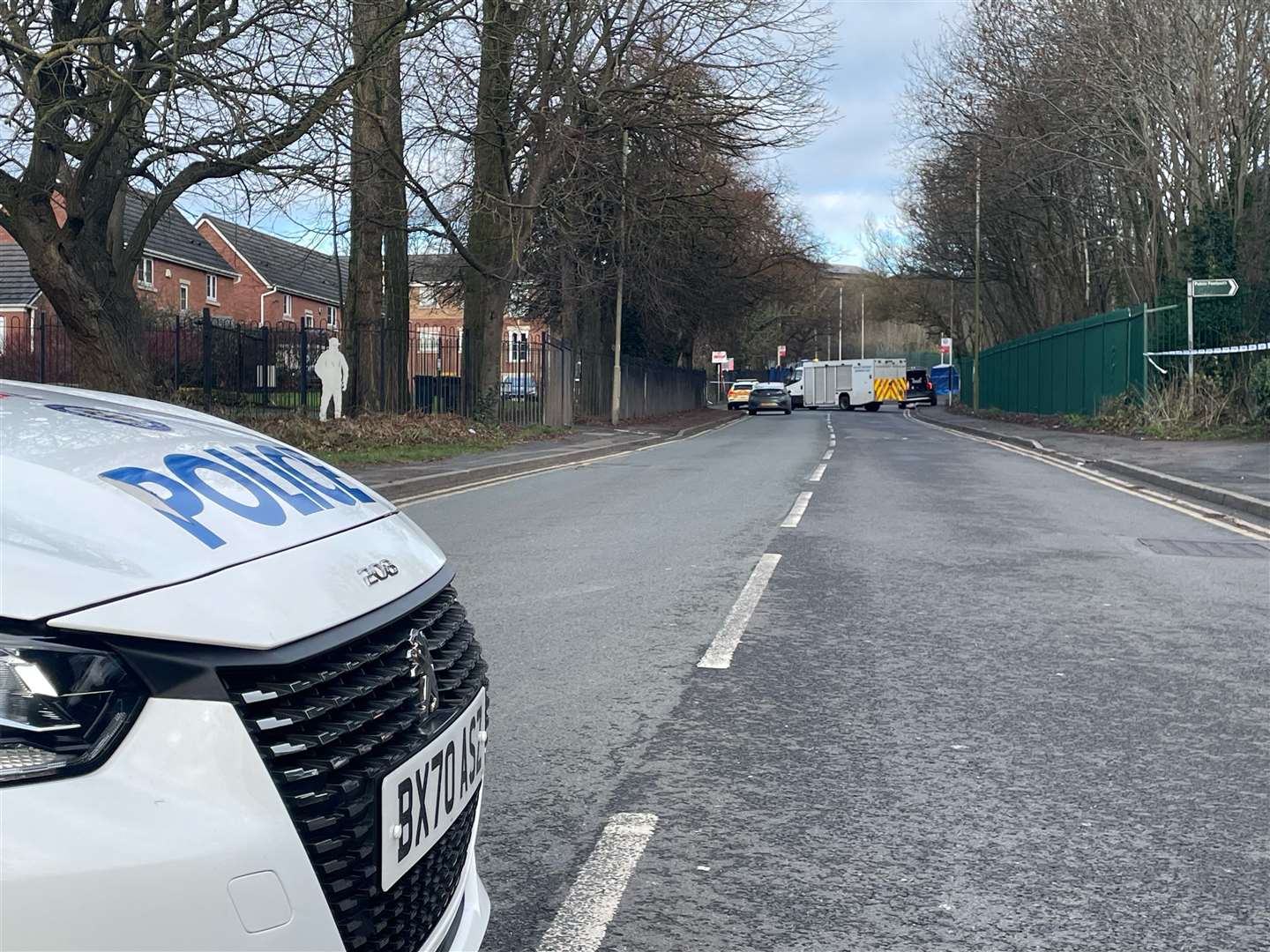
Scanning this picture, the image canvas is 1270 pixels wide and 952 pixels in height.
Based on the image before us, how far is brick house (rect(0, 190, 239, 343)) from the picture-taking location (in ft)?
136

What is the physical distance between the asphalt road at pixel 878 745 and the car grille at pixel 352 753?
112cm

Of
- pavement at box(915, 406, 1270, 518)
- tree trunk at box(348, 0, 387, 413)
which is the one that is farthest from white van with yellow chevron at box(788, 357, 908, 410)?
tree trunk at box(348, 0, 387, 413)

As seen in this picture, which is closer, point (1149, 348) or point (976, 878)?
point (976, 878)

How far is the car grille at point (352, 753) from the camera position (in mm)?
1709

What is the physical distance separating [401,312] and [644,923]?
2218 cm

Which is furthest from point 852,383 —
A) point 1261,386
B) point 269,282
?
point 1261,386

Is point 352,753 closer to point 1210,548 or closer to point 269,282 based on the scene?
point 1210,548

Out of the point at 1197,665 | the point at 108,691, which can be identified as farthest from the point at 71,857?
the point at 1197,665

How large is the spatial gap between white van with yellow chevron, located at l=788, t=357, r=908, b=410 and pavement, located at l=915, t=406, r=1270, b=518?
3814 cm

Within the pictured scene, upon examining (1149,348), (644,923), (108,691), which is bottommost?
(644,923)

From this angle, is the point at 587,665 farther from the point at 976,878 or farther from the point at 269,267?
the point at 269,267

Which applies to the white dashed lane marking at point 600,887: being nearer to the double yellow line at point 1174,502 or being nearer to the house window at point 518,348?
the double yellow line at point 1174,502

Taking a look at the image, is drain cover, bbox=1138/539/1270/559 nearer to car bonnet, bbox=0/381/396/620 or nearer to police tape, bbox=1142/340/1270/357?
car bonnet, bbox=0/381/396/620

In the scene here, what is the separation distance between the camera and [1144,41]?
77.6 ft
